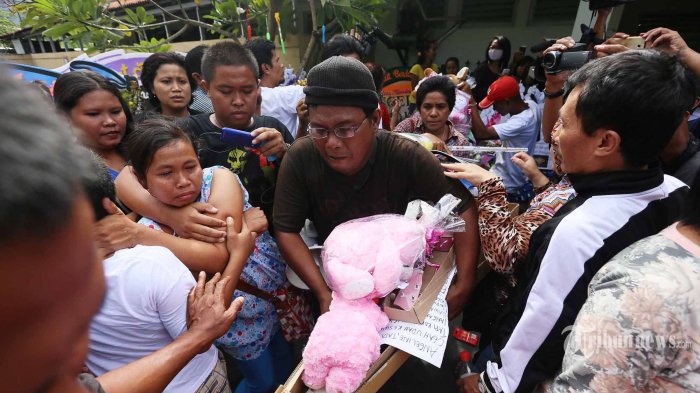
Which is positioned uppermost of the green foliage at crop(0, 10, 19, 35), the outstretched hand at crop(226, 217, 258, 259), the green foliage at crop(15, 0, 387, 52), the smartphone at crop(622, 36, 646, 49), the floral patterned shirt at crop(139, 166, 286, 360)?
the green foliage at crop(0, 10, 19, 35)

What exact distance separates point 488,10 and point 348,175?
399 inches

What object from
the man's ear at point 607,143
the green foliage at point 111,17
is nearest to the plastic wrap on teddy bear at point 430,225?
the man's ear at point 607,143

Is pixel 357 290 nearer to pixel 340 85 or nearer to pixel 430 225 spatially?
pixel 430 225

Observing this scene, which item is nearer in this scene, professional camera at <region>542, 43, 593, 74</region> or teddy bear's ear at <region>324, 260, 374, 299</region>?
teddy bear's ear at <region>324, 260, 374, 299</region>

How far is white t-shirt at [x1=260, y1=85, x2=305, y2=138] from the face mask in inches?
151

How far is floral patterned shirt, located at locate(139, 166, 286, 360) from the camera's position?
72.3 inches

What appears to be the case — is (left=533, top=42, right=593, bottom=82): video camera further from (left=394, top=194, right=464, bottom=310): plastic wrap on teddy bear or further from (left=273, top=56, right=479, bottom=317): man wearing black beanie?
(left=394, top=194, right=464, bottom=310): plastic wrap on teddy bear

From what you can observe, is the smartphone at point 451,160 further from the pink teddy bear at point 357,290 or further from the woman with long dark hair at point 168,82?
the woman with long dark hair at point 168,82

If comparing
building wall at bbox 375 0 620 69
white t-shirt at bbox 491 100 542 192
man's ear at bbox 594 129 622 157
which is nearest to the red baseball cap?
white t-shirt at bbox 491 100 542 192

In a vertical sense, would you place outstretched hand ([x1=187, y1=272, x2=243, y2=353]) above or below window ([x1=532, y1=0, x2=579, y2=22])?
below

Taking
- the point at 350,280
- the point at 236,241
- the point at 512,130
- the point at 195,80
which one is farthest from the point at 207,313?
the point at 512,130

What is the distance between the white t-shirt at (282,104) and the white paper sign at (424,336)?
231 centimetres

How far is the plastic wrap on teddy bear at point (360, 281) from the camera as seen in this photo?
1114mm

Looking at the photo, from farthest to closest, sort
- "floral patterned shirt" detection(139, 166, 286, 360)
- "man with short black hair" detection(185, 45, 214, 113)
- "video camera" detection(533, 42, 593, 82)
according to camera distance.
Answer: "man with short black hair" detection(185, 45, 214, 113) < "video camera" detection(533, 42, 593, 82) < "floral patterned shirt" detection(139, 166, 286, 360)
